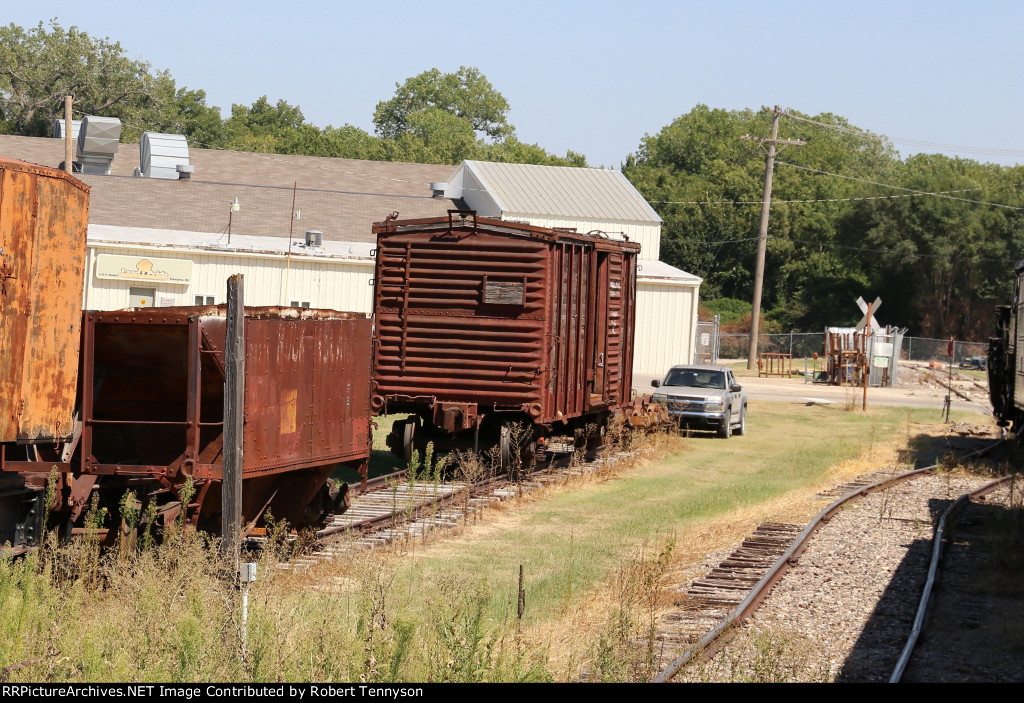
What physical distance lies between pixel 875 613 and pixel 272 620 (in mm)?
5976

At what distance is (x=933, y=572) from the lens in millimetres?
12703

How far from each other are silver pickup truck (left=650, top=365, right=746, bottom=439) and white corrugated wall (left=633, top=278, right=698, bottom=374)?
1375 cm

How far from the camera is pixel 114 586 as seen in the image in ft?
30.1

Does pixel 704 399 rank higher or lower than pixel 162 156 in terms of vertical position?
lower

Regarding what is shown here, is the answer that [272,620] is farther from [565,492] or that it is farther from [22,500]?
[565,492]

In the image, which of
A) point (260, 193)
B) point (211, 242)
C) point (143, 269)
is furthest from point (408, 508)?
point (260, 193)

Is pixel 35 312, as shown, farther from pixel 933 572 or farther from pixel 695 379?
pixel 695 379

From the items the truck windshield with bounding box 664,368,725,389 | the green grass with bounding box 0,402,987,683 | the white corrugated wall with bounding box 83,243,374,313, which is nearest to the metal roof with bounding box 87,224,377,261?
the white corrugated wall with bounding box 83,243,374,313

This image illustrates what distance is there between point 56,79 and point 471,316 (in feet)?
255

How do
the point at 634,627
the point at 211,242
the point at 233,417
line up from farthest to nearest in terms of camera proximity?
the point at 211,242 < the point at 634,627 < the point at 233,417

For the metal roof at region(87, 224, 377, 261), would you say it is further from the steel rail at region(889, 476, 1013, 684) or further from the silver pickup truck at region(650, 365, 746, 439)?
the steel rail at region(889, 476, 1013, 684)

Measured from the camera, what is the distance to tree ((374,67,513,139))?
134 meters
